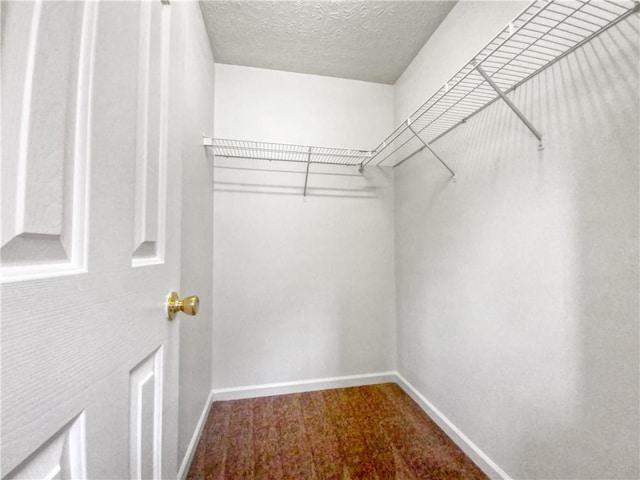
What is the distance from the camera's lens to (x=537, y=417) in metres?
0.92

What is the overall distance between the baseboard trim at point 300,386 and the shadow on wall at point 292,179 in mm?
1346

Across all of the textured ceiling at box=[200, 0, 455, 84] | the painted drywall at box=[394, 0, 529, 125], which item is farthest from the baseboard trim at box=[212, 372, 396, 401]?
the textured ceiling at box=[200, 0, 455, 84]

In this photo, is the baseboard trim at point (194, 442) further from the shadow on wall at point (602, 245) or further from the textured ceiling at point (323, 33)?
the textured ceiling at point (323, 33)

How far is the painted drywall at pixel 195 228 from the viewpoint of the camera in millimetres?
1101

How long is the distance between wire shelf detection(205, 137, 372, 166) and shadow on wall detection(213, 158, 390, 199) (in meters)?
0.04

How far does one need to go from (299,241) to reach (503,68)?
1380mm

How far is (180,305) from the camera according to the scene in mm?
592

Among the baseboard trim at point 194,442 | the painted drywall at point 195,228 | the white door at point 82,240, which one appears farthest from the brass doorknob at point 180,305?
the baseboard trim at point 194,442

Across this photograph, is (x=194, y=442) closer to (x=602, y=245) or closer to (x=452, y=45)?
(x=602, y=245)

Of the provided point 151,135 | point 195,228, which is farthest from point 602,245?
point 195,228

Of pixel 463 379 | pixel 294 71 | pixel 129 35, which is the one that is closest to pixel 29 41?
Answer: pixel 129 35

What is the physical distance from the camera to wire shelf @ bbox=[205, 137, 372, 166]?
162 cm

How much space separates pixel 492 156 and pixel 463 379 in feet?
3.63

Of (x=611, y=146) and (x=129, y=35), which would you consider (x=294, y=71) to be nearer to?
(x=129, y=35)
